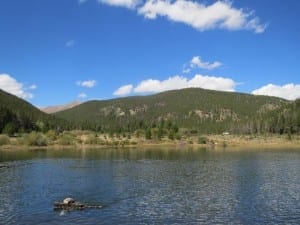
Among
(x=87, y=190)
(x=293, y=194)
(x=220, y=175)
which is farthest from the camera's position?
(x=220, y=175)

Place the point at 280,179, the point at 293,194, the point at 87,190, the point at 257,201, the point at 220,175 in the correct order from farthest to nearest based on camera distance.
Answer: the point at 220,175 → the point at 280,179 → the point at 87,190 → the point at 293,194 → the point at 257,201

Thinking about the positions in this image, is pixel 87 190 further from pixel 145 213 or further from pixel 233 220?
pixel 233 220

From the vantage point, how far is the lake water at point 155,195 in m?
50.7

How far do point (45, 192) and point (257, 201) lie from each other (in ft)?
107

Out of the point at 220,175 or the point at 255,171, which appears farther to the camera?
the point at 255,171

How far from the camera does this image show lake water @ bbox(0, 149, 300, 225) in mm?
50656

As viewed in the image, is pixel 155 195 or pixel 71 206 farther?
pixel 155 195

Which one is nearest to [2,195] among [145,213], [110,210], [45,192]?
[45,192]

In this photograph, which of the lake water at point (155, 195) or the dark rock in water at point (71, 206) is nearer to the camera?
the lake water at point (155, 195)

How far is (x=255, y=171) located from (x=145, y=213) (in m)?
50.3

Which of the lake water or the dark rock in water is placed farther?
the dark rock in water

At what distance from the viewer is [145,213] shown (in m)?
53.1

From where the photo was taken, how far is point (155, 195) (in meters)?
65.8

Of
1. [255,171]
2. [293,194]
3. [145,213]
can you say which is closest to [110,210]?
[145,213]
